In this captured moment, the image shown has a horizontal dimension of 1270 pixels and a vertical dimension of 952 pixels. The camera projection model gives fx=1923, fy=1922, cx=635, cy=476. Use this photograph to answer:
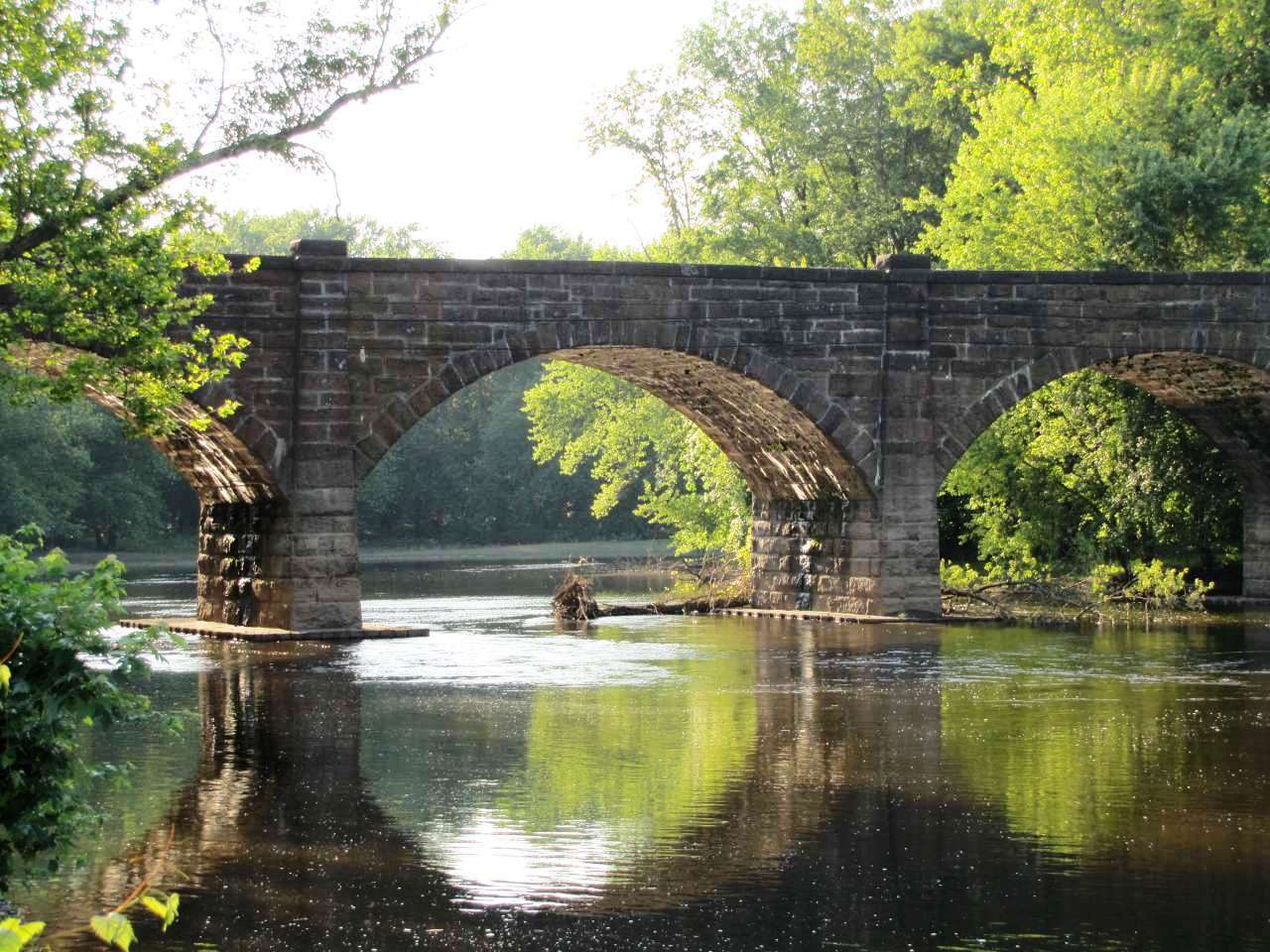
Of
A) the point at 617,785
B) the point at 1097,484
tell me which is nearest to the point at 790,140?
the point at 1097,484

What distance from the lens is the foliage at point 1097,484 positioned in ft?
94.8

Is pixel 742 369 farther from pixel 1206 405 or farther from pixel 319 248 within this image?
pixel 1206 405

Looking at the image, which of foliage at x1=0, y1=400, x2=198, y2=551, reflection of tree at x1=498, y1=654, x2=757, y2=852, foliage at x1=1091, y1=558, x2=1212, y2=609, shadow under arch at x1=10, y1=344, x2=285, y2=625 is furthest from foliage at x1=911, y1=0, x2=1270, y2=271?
foliage at x1=0, y1=400, x2=198, y2=551

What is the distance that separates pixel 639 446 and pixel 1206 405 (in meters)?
15.0

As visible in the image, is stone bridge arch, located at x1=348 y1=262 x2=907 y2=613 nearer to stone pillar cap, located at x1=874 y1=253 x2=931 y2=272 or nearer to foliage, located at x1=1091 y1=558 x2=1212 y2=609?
stone pillar cap, located at x1=874 y1=253 x2=931 y2=272

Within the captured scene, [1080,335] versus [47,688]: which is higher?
[1080,335]

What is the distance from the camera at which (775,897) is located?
26.5 ft

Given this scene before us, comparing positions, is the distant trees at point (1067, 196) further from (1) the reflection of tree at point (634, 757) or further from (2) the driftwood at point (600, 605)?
(1) the reflection of tree at point (634, 757)

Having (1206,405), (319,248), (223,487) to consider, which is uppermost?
(319,248)

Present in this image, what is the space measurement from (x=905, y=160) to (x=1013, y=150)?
40.7 ft

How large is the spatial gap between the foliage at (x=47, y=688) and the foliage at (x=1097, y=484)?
23.1 m

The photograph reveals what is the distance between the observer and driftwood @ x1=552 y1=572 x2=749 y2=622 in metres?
26.6

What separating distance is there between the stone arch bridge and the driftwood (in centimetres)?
132

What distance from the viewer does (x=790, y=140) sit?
4422 centimetres
